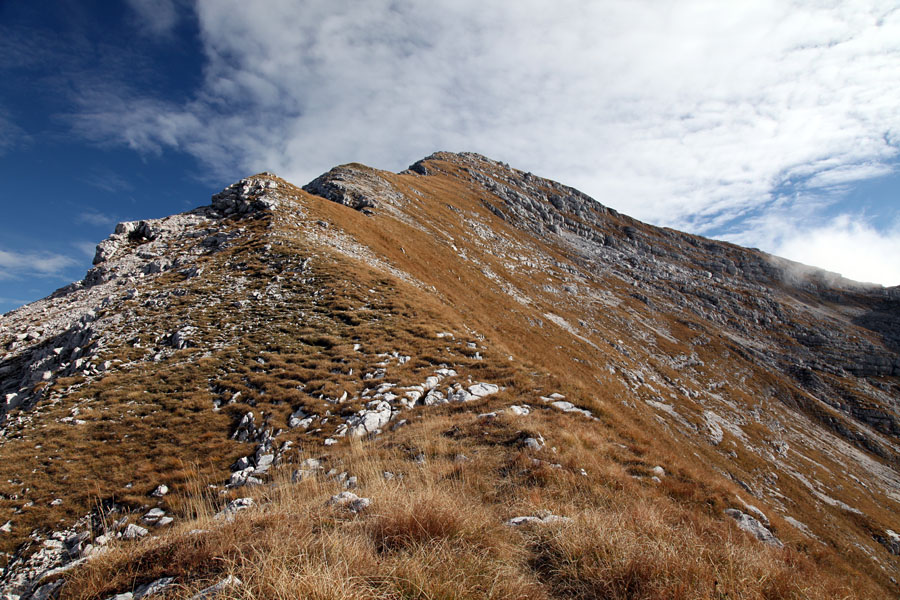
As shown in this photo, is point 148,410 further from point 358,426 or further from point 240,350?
point 358,426

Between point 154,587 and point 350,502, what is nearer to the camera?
point 154,587

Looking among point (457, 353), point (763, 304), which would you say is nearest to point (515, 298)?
point (457, 353)

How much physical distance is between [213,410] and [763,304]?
15117 cm

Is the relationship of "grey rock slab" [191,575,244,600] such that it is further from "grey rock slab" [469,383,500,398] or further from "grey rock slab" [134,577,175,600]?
"grey rock slab" [469,383,500,398]

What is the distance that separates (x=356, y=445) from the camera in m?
9.94

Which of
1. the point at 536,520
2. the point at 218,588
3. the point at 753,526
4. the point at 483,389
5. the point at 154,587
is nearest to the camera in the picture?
the point at 218,588

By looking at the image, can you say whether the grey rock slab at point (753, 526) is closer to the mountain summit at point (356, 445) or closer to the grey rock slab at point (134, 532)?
the mountain summit at point (356, 445)

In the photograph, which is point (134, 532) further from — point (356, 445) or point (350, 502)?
point (350, 502)

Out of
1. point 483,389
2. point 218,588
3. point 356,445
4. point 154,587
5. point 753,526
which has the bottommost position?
point 753,526

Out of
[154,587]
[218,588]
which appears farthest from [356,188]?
[218,588]

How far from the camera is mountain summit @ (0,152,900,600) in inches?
161

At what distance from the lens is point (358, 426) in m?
11.8

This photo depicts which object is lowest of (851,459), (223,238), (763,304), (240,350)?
(851,459)

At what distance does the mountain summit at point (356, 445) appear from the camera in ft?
13.5
